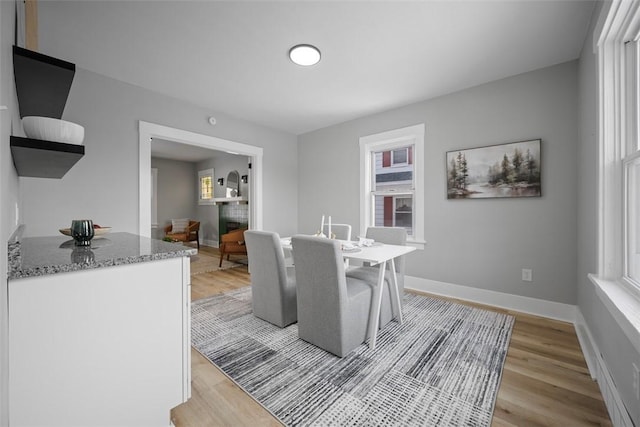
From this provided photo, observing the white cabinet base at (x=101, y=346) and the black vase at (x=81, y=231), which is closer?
the white cabinet base at (x=101, y=346)

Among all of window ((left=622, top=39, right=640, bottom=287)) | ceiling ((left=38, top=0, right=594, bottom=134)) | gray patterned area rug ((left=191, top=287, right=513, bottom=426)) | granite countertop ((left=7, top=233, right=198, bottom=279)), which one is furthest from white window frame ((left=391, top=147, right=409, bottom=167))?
granite countertop ((left=7, top=233, right=198, bottom=279))

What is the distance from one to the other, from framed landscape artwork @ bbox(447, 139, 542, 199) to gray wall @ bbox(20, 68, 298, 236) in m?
3.24

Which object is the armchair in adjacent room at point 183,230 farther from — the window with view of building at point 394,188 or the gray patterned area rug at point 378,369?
the window with view of building at point 394,188

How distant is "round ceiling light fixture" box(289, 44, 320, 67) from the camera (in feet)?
7.38

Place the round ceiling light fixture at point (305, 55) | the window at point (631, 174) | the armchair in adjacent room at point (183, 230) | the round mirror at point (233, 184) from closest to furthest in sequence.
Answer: the window at point (631, 174), the round ceiling light fixture at point (305, 55), the armchair in adjacent room at point (183, 230), the round mirror at point (233, 184)

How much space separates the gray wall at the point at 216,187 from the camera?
647 cm

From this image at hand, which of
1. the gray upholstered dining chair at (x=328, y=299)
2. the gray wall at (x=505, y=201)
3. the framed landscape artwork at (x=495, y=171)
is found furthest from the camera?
the framed landscape artwork at (x=495, y=171)

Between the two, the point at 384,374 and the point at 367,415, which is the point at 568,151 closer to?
the point at 384,374

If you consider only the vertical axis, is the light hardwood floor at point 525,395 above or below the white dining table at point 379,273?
below

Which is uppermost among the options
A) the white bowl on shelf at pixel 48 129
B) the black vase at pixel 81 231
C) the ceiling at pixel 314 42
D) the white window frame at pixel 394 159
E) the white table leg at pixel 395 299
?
the ceiling at pixel 314 42

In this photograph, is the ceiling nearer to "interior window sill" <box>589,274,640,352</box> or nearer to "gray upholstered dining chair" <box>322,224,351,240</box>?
"gray upholstered dining chair" <box>322,224,351,240</box>

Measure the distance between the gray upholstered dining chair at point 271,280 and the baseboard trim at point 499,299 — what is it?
184cm

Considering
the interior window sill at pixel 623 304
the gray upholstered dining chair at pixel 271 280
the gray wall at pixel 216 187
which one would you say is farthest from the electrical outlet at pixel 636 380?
the gray wall at pixel 216 187

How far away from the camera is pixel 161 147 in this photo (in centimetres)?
588
